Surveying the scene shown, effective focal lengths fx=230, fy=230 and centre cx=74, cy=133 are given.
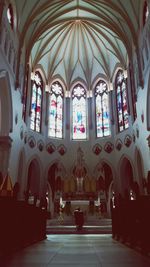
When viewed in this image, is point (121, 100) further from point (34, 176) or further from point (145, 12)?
point (34, 176)

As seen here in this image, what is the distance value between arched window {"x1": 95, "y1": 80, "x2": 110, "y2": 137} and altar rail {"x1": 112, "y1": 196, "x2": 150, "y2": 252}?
15.4 m

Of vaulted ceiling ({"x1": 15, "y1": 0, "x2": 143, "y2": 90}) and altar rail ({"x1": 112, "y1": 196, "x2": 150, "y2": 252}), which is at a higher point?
vaulted ceiling ({"x1": 15, "y1": 0, "x2": 143, "y2": 90})

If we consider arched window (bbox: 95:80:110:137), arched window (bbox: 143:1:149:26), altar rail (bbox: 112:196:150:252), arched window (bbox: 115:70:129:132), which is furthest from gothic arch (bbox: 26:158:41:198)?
arched window (bbox: 143:1:149:26)

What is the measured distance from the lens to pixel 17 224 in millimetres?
6027

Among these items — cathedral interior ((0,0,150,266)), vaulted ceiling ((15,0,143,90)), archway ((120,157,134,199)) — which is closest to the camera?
cathedral interior ((0,0,150,266))

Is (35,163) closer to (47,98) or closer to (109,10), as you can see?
(47,98)

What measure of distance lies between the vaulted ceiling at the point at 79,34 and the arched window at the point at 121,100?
1.20m

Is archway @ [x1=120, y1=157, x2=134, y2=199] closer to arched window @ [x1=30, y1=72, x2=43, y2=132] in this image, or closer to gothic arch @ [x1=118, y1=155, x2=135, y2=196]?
gothic arch @ [x1=118, y1=155, x2=135, y2=196]

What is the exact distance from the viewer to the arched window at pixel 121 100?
841 inches

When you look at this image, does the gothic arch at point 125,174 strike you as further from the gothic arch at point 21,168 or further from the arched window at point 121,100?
the gothic arch at point 21,168

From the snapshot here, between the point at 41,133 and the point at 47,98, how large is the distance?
407cm

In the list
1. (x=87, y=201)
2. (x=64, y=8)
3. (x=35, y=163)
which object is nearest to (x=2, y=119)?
(x=35, y=163)

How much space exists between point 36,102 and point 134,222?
1830 centimetres

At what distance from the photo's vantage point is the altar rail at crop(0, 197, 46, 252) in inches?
206
